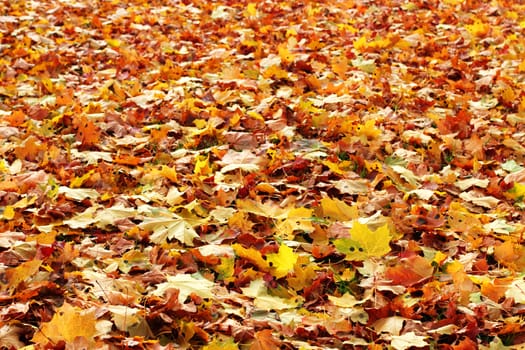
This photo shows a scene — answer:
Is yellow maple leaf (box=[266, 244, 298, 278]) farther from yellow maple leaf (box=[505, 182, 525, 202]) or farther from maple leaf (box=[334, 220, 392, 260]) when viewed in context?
yellow maple leaf (box=[505, 182, 525, 202])

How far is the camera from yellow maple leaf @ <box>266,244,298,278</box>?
2.66 m

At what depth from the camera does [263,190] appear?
131 inches

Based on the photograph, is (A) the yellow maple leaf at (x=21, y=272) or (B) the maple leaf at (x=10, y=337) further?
(A) the yellow maple leaf at (x=21, y=272)

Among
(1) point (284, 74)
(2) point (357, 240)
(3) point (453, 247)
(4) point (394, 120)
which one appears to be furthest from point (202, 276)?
(1) point (284, 74)

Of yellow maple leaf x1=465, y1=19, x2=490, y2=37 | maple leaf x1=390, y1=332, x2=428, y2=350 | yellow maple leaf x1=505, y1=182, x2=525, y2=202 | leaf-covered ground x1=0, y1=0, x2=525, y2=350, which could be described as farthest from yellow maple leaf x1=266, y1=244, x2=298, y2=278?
yellow maple leaf x1=465, y1=19, x2=490, y2=37

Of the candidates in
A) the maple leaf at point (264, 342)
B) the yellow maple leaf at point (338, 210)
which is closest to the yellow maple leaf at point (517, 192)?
the yellow maple leaf at point (338, 210)

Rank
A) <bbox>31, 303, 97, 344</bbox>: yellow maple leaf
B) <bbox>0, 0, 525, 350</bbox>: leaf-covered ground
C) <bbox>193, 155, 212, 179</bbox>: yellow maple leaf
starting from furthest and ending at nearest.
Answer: <bbox>193, 155, 212, 179</bbox>: yellow maple leaf → <bbox>0, 0, 525, 350</bbox>: leaf-covered ground → <bbox>31, 303, 97, 344</bbox>: yellow maple leaf

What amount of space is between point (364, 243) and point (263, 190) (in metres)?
0.79

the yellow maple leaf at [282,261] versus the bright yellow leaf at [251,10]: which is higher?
the bright yellow leaf at [251,10]

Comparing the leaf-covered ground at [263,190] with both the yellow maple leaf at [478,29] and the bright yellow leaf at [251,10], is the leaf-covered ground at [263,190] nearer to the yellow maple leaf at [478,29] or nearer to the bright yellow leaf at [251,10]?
the yellow maple leaf at [478,29]

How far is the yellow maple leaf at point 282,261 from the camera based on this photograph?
2.66m

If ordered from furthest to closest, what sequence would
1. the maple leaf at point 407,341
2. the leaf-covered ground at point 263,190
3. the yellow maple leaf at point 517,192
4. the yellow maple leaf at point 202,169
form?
the yellow maple leaf at point 202,169, the yellow maple leaf at point 517,192, the leaf-covered ground at point 263,190, the maple leaf at point 407,341

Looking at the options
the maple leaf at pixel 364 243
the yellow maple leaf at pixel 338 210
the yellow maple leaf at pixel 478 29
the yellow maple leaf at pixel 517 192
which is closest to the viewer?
the maple leaf at pixel 364 243

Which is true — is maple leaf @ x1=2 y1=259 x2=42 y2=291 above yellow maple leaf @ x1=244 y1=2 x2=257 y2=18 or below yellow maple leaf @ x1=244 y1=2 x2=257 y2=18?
above
